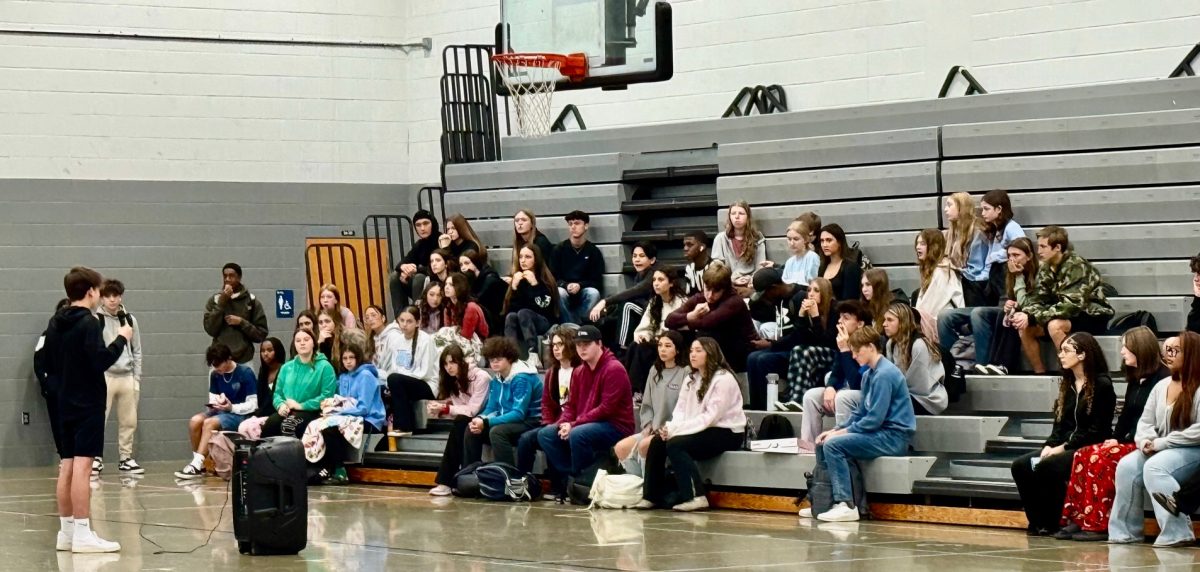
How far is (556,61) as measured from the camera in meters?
14.8

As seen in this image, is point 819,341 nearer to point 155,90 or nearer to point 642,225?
point 642,225

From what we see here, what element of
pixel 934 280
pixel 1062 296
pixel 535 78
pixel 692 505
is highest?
pixel 535 78

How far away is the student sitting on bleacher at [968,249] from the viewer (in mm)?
11445

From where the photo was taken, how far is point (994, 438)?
10336 mm

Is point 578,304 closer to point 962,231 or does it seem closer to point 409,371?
point 409,371

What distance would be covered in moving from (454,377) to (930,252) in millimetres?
3870

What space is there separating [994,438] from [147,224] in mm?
9521

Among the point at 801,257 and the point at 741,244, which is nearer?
the point at 801,257

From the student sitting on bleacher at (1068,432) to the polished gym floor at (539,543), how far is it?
23cm

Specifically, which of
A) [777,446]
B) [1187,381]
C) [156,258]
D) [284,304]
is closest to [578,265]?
[777,446]

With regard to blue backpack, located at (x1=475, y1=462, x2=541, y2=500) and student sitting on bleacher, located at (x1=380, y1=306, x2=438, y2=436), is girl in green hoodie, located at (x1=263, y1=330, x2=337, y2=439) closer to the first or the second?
student sitting on bleacher, located at (x1=380, y1=306, x2=438, y2=436)

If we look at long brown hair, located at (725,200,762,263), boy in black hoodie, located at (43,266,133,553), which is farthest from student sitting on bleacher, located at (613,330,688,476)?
boy in black hoodie, located at (43,266,133,553)

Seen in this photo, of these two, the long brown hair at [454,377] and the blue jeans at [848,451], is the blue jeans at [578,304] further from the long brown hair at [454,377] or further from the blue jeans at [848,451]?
the blue jeans at [848,451]

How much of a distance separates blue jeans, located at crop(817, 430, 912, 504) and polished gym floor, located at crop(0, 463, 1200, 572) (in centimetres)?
26
